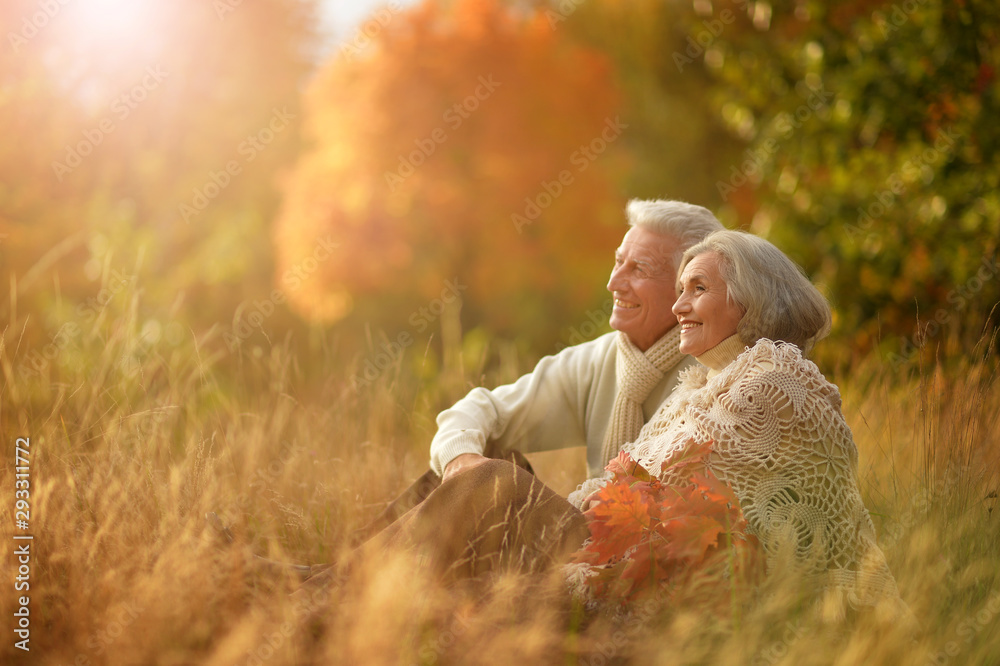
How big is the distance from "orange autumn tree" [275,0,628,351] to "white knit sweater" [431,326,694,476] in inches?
295

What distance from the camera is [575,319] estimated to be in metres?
12.4

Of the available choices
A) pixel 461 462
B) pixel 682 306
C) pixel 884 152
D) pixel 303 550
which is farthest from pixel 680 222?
pixel 884 152

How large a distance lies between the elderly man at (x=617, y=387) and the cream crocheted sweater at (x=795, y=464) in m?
0.65

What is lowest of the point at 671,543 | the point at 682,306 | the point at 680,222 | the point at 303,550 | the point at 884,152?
the point at 671,543

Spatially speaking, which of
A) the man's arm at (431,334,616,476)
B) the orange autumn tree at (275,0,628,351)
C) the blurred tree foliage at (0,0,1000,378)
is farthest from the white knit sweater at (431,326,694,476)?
the orange autumn tree at (275,0,628,351)

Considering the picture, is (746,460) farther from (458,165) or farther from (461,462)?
(458,165)

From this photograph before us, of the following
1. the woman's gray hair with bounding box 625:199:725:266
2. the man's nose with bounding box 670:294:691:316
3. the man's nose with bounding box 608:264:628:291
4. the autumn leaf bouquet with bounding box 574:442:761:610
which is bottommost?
the autumn leaf bouquet with bounding box 574:442:761:610

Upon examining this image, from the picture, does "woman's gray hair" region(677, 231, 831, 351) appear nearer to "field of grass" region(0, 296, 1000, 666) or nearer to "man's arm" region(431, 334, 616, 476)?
"field of grass" region(0, 296, 1000, 666)

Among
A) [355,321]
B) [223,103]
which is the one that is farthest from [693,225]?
[223,103]

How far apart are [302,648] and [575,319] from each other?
10.6 metres

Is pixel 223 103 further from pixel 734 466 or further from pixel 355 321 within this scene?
pixel 734 466

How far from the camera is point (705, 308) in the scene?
241 centimetres

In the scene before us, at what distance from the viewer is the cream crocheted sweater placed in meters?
2.16

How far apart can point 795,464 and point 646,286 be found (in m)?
0.86
